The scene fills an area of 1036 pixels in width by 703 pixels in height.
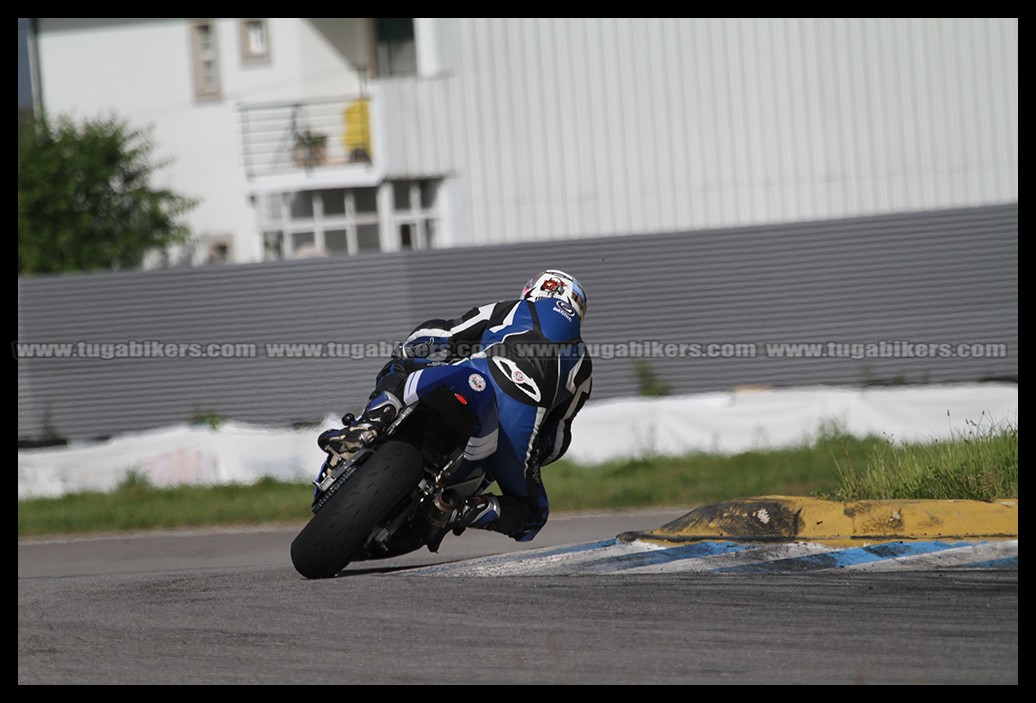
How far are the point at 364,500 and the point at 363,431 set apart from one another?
324 millimetres

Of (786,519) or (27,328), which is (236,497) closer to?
(27,328)

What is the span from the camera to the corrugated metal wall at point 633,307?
1627 cm

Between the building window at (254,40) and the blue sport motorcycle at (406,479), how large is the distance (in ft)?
80.8

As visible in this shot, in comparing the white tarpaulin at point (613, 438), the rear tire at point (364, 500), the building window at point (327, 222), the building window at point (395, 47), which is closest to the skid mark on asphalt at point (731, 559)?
the rear tire at point (364, 500)

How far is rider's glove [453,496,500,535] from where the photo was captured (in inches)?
245

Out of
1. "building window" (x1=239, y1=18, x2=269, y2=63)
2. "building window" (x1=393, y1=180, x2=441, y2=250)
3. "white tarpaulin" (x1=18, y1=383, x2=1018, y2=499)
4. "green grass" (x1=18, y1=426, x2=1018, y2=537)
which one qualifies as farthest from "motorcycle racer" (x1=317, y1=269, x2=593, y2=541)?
"building window" (x1=239, y1=18, x2=269, y2=63)

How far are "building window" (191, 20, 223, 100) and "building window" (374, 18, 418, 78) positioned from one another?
390cm

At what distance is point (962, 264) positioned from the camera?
645 inches

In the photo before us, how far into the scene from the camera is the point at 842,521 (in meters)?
6.52

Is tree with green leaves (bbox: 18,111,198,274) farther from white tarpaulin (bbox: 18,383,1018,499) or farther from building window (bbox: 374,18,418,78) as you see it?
white tarpaulin (bbox: 18,383,1018,499)

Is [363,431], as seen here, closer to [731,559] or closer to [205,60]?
[731,559]

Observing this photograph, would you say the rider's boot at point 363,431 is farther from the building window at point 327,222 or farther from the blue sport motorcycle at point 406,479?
the building window at point 327,222

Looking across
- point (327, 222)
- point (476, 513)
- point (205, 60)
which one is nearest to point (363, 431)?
point (476, 513)

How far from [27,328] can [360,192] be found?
11.1 m
